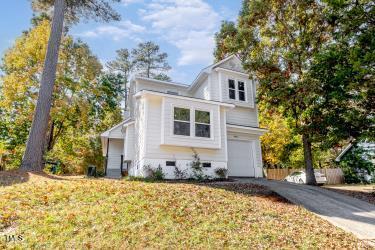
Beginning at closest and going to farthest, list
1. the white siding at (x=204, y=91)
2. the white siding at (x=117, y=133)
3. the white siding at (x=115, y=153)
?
the white siding at (x=204, y=91), the white siding at (x=117, y=133), the white siding at (x=115, y=153)

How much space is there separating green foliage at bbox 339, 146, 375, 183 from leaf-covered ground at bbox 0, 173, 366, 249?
52.3 ft

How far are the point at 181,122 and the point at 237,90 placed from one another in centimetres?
533

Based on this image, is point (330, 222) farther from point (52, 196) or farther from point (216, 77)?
point (216, 77)

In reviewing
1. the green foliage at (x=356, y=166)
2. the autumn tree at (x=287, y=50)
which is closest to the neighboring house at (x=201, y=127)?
the autumn tree at (x=287, y=50)

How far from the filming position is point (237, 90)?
15.4 metres

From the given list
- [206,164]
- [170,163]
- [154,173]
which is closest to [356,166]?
[206,164]

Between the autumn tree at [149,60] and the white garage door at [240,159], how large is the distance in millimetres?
20869

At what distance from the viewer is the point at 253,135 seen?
15117 mm

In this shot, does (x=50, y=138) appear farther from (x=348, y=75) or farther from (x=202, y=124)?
(x=348, y=75)

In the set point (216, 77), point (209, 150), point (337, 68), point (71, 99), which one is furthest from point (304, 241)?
point (71, 99)

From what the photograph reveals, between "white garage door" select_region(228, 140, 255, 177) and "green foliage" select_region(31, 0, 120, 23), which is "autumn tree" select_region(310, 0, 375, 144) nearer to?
"white garage door" select_region(228, 140, 255, 177)

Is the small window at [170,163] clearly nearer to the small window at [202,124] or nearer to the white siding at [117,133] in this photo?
the small window at [202,124]

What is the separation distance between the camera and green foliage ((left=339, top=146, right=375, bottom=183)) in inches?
755

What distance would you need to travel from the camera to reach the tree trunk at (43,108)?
1080cm
